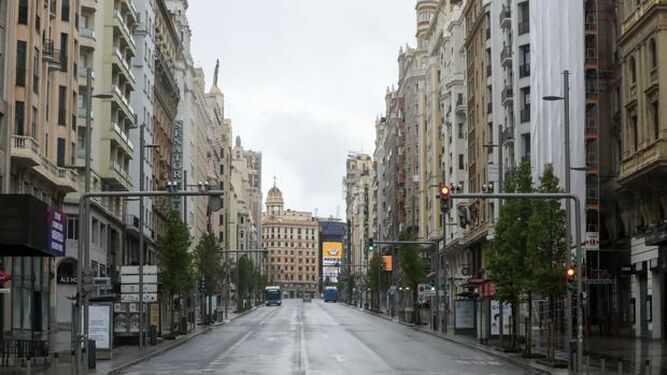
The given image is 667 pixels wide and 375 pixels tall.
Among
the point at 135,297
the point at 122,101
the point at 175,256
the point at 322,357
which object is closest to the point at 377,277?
the point at 122,101

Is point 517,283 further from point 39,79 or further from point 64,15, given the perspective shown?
point 64,15

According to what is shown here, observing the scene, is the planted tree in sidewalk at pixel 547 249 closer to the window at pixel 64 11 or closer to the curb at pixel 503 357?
the curb at pixel 503 357

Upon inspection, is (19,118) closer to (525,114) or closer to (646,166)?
(646,166)

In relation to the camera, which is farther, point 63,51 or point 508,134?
point 508,134

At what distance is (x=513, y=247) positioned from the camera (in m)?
50.8

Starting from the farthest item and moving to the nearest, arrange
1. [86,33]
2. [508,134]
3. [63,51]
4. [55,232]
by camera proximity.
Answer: [508,134] → [86,33] → [63,51] → [55,232]

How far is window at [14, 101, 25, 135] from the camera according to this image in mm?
59656

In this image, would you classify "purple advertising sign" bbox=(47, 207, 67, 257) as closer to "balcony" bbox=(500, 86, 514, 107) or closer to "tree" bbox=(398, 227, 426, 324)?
"balcony" bbox=(500, 86, 514, 107)

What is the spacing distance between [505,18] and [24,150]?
43862 mm

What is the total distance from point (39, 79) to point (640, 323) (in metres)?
34.5

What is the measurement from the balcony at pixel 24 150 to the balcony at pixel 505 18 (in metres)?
42.0

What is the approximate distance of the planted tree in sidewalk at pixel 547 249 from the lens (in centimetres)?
4728

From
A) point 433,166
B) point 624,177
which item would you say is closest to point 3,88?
point 624,177

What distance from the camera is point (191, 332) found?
78312mm
